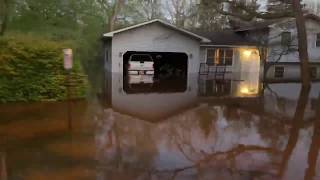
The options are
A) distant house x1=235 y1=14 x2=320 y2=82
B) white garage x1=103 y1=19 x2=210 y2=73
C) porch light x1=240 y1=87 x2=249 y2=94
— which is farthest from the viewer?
distant house x1=235 y1=14 x2=320 y2=82

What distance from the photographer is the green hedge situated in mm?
12688

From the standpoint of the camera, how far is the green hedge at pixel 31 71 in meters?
12.7

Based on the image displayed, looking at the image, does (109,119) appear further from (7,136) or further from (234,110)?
(234,110)

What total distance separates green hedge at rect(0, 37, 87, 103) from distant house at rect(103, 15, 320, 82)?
11.0 metres

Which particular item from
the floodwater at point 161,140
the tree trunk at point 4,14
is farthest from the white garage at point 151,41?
the floodwater at point 161,140

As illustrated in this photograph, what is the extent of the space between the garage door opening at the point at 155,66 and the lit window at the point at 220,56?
190cm

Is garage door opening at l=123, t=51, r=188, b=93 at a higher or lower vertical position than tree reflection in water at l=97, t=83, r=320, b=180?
higher

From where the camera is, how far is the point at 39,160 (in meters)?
6.89

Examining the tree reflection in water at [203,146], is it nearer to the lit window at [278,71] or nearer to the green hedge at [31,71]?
the green hedge at [31,71]

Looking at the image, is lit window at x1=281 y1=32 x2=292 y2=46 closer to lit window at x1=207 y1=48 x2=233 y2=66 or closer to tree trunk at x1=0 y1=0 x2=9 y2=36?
lit window at x1=207 y1=48 x2=233 y2=66

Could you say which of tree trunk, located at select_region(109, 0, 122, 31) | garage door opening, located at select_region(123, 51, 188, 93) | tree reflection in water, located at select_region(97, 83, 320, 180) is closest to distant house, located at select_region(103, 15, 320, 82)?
garage door opening, located at select_region(123, 51, 188, 93)

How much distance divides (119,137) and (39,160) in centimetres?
226

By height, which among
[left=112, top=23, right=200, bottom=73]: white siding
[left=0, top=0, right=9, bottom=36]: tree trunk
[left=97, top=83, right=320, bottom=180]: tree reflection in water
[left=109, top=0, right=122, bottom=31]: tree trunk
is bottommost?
[left=97, top=83, right=320, bottom=180]: tree reflection in water

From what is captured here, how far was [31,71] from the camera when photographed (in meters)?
13.0
